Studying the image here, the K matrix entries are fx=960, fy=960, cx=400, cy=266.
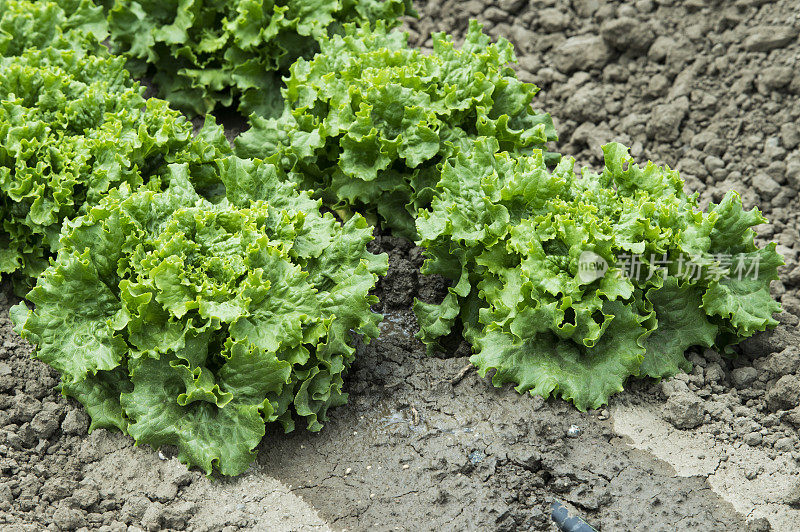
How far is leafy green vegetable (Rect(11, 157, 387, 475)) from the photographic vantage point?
4.99 metres

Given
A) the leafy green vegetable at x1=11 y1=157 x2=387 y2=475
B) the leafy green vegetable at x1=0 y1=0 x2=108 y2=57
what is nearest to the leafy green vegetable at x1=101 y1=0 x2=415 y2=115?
the leafy green vegetable at x1=0 y1=0 x2=108 y2=57

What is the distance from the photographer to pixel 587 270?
5254 mm

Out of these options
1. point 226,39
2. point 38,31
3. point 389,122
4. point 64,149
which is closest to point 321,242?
point 389,122

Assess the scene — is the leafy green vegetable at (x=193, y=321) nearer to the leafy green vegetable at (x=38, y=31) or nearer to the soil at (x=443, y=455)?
the soil at (x=443, y=455)

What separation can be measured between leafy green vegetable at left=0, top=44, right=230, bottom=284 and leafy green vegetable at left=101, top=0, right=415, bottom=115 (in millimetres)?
877

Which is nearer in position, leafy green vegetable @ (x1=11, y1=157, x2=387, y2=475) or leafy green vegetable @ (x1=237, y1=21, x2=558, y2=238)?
leafy green vegetable @ (x1=11, y1=157, x2=387, y2=475)

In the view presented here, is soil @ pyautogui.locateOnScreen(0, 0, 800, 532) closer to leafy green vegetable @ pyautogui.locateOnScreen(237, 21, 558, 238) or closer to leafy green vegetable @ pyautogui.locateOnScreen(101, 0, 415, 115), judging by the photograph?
leafy green vegetable @ pyautogui.locateOnScreen(237, 21, 558, 238)

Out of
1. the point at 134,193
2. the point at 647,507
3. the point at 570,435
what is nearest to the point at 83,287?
the point at 134,193

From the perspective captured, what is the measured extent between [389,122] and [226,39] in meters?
1.70

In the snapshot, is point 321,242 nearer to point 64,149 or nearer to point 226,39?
point 64,149

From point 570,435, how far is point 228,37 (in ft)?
12.6

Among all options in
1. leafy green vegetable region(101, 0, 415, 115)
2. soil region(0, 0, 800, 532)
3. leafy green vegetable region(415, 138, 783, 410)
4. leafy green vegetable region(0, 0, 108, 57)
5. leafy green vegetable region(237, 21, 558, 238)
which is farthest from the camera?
leafy green vegetable region(101, 0, 415, 115)

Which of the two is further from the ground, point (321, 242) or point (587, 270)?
point (587, 270)

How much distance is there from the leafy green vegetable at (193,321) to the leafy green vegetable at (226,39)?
2.00 metres
